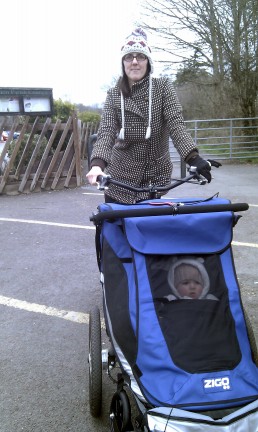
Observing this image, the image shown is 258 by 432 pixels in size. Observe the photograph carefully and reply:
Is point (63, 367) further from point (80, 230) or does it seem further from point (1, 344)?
point (80, 230)

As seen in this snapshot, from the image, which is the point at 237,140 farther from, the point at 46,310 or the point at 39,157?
the point at 46,310

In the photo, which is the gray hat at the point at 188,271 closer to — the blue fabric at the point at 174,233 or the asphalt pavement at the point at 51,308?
the blue fabric at the point at 174,233

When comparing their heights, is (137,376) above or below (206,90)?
below

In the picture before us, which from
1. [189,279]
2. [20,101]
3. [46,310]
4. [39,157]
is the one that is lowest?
[46,310]

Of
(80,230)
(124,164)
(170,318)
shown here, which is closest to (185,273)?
(170,318)

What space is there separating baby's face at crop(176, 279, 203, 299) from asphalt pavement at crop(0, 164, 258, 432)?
3.07 ft

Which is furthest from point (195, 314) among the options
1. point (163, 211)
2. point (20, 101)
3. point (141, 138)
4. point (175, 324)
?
point (20, 101)

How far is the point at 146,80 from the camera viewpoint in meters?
2.68

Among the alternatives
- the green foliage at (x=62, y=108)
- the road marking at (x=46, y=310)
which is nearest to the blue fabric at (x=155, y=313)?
the road marking at (x=46, y=310)

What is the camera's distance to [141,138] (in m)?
2.73

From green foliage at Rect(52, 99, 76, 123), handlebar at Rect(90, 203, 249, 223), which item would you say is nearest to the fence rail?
green foliage at Rect(52, 99, 76, 123)

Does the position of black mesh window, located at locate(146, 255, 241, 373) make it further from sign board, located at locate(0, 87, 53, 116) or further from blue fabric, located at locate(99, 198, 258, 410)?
sign board, located at locate(0, 87, 53, 116)

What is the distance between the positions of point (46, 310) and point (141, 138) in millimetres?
1826

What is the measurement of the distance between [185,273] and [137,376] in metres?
0.55
